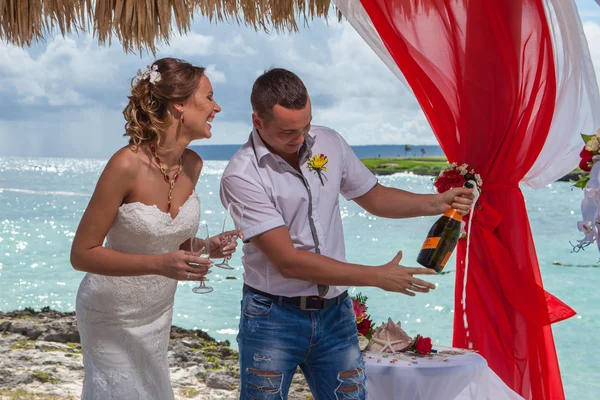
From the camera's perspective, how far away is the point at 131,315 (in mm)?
2506

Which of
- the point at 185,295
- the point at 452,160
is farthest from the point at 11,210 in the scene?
the point at 452,160

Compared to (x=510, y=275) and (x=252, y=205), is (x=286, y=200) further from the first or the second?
(x=510, y=275)

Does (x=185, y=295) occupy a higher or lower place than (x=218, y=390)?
lower

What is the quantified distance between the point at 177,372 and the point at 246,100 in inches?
1534

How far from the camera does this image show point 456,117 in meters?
3.76

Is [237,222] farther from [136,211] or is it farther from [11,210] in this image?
[11,210]

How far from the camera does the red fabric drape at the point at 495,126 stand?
11.9 ft

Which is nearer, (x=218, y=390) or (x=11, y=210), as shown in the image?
(x=218, y=390)

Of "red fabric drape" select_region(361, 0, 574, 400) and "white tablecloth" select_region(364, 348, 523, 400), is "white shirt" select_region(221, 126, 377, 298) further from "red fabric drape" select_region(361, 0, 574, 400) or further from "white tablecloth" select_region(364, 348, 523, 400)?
Answer: "red fabric drape" select_region(361, 0, 574, 400)

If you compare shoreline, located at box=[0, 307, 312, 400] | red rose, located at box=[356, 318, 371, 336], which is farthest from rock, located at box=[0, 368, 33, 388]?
red rose, located at box=[356, 318, 371, 336]

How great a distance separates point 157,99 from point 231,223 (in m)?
0.57

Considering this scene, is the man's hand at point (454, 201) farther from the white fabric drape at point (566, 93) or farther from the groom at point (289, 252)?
the white fabric drape at point (566, 93)

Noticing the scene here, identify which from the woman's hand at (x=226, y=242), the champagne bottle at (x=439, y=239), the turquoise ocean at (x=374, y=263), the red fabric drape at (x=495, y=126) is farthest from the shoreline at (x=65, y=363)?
the woman's hand at (x=226, y=242)

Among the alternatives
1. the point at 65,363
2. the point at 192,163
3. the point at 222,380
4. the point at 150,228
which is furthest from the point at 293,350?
the point at 65,363
